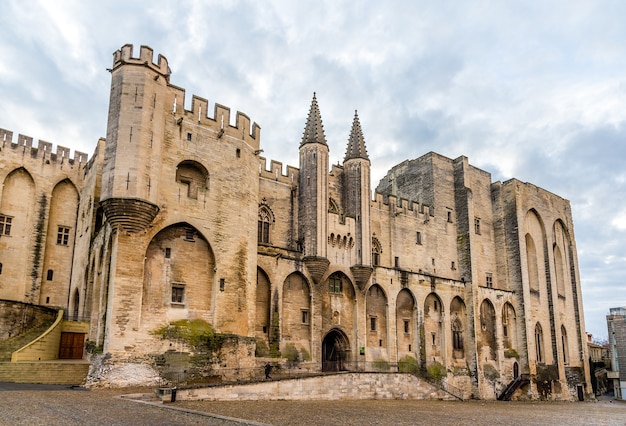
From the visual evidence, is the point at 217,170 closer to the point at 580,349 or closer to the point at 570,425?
the point at 570,425

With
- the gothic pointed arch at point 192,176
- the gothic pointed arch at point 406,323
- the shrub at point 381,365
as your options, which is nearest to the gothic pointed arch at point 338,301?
the shrub at point 381,365

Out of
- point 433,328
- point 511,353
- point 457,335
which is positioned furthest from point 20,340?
point 511,353

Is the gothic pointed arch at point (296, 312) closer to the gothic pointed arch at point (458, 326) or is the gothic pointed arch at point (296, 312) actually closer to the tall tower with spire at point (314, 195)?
the tall tower with spire at point (314, 195)

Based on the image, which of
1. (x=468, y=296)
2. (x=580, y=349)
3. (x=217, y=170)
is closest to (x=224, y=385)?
(x=217, y=170)

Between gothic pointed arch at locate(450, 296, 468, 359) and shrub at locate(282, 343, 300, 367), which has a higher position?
gothic pointed arch at locate(450, 296, 468, 359)

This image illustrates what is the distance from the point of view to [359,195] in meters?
33.9

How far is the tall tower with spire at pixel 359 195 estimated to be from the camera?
3272 centimetres

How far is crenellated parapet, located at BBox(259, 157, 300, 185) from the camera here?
32.1 metres

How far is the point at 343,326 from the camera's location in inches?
1276

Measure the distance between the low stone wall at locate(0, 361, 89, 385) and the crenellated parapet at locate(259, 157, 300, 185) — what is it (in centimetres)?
1483

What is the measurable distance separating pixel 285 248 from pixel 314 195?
11.6 feet

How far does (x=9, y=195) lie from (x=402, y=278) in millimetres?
24673

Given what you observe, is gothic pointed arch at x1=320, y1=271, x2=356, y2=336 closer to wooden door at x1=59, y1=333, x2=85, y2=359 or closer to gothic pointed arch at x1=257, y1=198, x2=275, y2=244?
gothic pointed arch at x1=257, y1=198, x2=275, y2=244

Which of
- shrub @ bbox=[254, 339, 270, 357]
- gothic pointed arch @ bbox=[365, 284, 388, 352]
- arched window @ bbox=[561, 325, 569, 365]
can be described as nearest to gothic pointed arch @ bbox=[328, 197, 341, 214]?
gothic pointed arch @ bbox=[365, 284, 388, 352]
